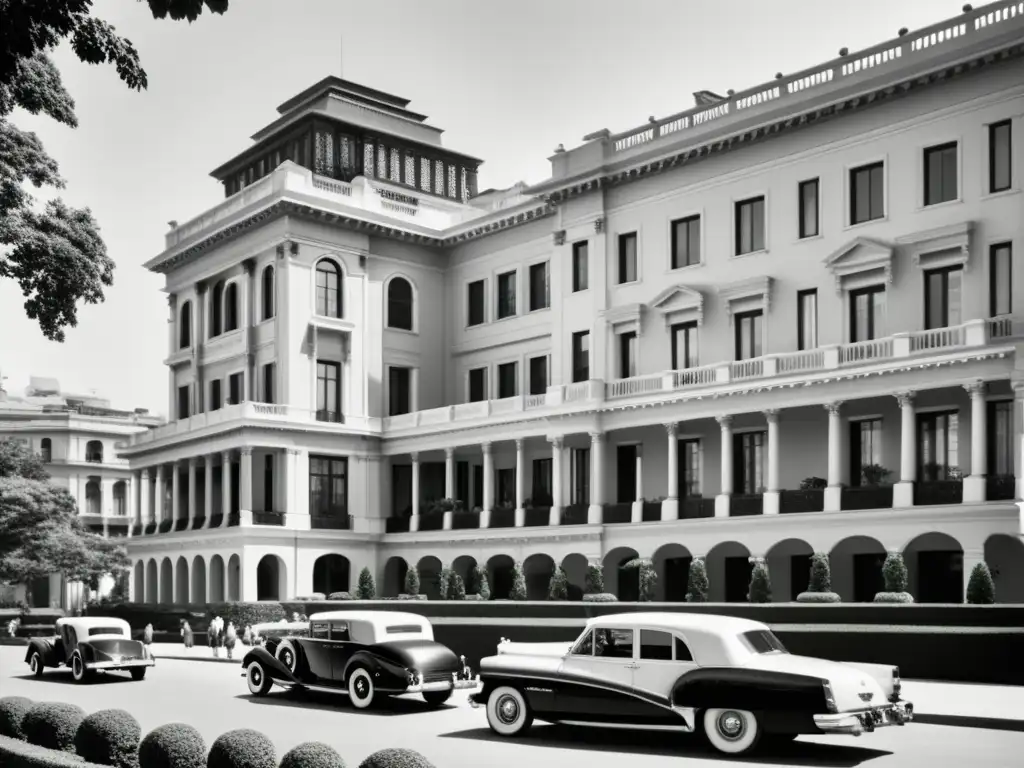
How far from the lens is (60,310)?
2547 centimetres

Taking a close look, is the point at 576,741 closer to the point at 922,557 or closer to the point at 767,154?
the point at 922,557

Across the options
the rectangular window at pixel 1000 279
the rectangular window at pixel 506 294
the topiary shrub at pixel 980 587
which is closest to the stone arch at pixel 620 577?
the rectangular window at pixel 506 294

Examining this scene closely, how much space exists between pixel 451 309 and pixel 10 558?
23.0 metres

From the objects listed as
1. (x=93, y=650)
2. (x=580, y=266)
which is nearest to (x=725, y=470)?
(x=580, y=266)

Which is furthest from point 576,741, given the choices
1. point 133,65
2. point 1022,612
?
point 1022,612

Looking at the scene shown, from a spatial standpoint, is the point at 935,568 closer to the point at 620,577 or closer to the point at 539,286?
the point at 620,577

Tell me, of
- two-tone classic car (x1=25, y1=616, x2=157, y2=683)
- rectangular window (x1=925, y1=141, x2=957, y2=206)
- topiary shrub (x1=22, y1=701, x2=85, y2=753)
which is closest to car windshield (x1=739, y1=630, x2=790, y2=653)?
topiary shrub (x1=22, y1=701, x2=85, y2=753)

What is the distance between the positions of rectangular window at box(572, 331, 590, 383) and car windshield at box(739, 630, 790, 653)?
113 feet

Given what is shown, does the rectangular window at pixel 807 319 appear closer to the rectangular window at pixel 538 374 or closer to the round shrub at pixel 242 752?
the rectangular window at pixel 538 374

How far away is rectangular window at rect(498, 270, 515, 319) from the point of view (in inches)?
2264

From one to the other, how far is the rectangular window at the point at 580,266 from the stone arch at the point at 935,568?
59.7 feet

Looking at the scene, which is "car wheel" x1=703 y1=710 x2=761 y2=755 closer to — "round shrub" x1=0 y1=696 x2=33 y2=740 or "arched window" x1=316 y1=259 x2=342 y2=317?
"round shrub" x1=0 y1=696 x2=33 y2=740

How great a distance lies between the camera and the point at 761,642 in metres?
16.5

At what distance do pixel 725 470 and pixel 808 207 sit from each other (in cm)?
969
